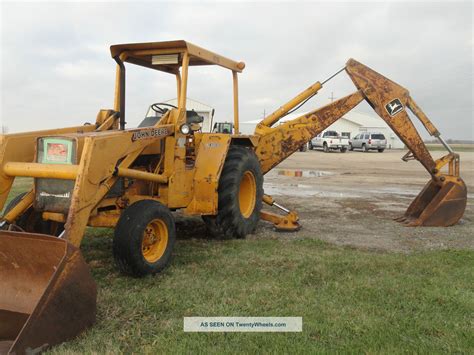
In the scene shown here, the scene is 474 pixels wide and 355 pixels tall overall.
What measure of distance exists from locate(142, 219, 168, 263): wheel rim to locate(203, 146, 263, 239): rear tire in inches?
56.0

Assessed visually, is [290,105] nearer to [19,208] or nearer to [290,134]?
[290,134]

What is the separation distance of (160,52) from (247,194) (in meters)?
2.45

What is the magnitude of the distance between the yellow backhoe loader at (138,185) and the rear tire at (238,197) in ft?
0.05

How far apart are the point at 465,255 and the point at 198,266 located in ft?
10.7

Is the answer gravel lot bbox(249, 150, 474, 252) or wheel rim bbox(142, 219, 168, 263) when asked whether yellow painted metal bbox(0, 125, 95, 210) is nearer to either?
wheel rim bbox(142, 219, 168, 263)

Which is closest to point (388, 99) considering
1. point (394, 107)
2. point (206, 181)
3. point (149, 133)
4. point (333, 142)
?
point (394, 107)

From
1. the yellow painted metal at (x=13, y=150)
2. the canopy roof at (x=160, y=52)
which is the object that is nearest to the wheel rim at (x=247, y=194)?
the canopy roof at (x=160, y=52)

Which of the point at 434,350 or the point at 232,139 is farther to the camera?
the point at 232,139

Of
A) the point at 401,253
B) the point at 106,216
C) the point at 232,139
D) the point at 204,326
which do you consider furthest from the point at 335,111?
the point at 204,326

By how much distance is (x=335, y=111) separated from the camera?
795 centimetres

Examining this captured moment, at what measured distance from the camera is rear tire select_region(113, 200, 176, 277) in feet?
14.9

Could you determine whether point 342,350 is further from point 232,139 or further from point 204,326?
point 232,139

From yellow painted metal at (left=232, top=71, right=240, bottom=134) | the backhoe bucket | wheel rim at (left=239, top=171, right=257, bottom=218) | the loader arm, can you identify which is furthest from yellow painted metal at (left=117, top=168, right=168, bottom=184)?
the backhoe bucket

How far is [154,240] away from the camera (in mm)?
5039
